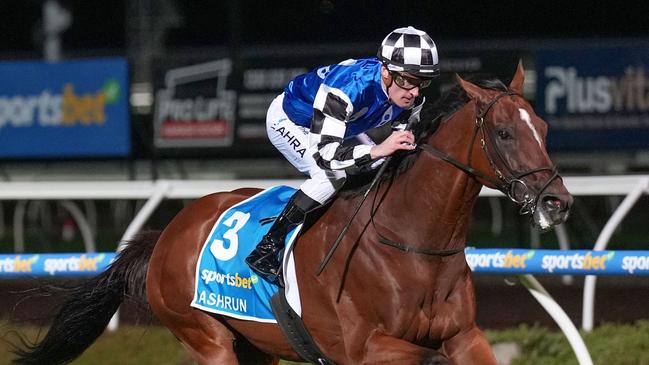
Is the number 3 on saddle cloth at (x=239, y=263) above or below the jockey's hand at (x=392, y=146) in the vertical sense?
below

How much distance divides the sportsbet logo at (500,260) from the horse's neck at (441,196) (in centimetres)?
112

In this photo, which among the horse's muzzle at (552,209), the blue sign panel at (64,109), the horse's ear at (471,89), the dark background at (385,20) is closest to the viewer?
the horse's muzzle at (552,209)

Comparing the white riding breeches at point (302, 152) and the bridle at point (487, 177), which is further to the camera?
the white riding breeches at point (302, 152)

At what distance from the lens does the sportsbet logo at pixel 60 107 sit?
946 centimetres

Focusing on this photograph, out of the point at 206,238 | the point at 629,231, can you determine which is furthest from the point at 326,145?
the point at 629,231

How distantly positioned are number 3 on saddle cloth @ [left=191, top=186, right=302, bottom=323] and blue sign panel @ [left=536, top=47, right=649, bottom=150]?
4.28 metres

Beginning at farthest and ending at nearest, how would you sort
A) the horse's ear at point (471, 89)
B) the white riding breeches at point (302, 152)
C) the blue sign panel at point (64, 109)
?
1. the blue sign panel at point (64, 109)
2. the white riding breeches at point (302, 152)
3. the horse's ear at point (471, 89)

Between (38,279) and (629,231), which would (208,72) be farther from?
(38,279)

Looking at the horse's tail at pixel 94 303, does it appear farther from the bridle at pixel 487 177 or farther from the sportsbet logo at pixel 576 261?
the sportsbet logo at pixel 576 261

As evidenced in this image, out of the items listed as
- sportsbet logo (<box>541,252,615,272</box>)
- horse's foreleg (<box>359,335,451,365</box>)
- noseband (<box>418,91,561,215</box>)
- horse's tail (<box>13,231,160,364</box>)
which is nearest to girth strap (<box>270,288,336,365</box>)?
horse's foreleg (<box>359,335,451,365</box>)

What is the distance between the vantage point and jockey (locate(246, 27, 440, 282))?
4004 mm

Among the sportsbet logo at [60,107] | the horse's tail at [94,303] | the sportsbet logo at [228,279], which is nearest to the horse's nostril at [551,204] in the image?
the sportsbet logo at [228,279]

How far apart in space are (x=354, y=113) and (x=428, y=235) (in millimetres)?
488

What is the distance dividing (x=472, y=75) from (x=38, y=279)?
89.8 inches
